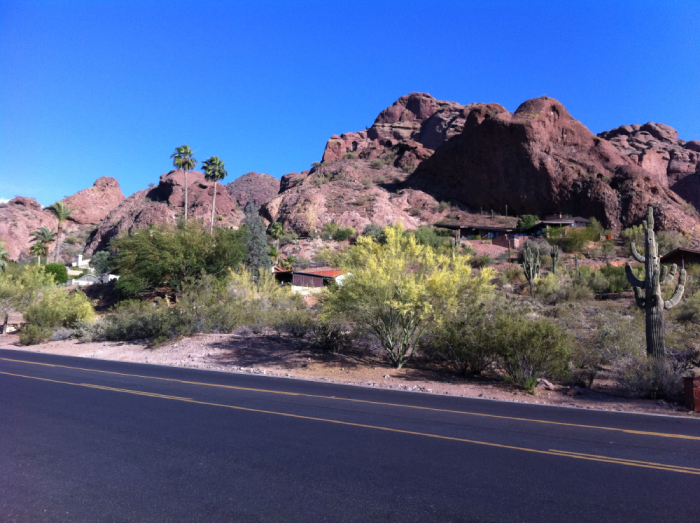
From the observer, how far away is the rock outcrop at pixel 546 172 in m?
59.6

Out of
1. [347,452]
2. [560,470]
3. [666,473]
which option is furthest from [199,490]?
[666,473]

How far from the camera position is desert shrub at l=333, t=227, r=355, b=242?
6419 centimetres

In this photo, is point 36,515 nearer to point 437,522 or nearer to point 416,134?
point 437,522

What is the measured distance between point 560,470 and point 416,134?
126 m

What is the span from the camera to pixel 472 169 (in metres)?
75.9

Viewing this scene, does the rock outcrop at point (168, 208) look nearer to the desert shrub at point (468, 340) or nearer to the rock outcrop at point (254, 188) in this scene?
the rock outcrop at point (254, 188)

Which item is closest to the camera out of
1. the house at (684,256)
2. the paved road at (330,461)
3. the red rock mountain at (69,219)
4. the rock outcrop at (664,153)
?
the paved road at (330,461)

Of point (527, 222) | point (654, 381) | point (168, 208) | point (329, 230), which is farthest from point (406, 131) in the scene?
point (654, 381)

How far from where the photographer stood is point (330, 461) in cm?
596

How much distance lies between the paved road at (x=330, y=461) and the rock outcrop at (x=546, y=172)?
2281 inches

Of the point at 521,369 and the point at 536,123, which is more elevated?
the point at 536,123

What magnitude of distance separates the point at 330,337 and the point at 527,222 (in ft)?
176

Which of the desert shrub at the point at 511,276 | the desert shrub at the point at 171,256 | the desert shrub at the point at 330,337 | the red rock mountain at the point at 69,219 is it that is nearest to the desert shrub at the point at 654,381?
the desert shrub at the point at 330,337

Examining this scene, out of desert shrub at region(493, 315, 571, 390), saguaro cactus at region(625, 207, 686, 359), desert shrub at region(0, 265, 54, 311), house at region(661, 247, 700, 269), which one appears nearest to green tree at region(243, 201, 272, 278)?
desert shrub at region(0, 265, 54, 311)
